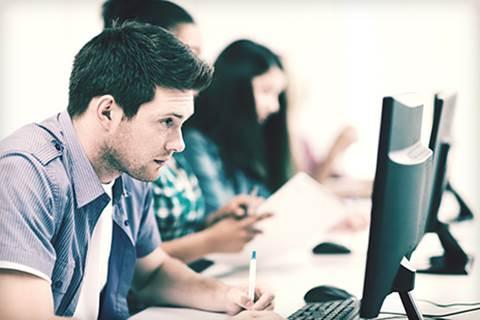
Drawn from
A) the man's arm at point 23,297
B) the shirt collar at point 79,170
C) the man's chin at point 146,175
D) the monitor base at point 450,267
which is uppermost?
the shirt collar at point 79,170

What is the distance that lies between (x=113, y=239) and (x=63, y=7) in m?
0.75

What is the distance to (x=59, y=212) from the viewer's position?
3.65 feet

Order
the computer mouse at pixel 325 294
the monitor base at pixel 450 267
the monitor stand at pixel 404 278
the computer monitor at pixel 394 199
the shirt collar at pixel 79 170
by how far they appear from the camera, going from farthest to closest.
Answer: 1. the monitor base at pixel 450 267
2. the computer mouse at pixel 325 294
3. the shirt collar at pixel 79 170
4. the monitor stand at pixel 404 278
5. the computer monitor at pixel 394 199

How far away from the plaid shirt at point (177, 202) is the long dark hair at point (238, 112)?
0.19 m

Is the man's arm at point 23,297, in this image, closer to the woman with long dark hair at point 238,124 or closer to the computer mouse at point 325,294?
the computer mouse at point 325,294

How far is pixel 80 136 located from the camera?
3.94 feet

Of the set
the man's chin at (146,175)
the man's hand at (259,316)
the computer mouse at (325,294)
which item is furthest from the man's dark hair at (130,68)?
the computer mouse at (325,294)

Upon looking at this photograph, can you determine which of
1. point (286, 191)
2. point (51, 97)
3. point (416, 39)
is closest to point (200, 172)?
point (286, 191)

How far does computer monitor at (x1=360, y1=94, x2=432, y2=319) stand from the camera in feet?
3.08

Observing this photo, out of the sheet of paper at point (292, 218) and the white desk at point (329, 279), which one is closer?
the white desk at point (329, 279)

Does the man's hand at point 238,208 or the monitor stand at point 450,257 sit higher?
the man's hand at point 238,208

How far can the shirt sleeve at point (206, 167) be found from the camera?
1.89m

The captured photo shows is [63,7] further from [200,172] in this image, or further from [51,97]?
[200,172]

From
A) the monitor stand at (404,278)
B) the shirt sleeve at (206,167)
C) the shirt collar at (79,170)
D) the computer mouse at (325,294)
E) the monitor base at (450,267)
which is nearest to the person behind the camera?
the monitor stand at (404,278)
